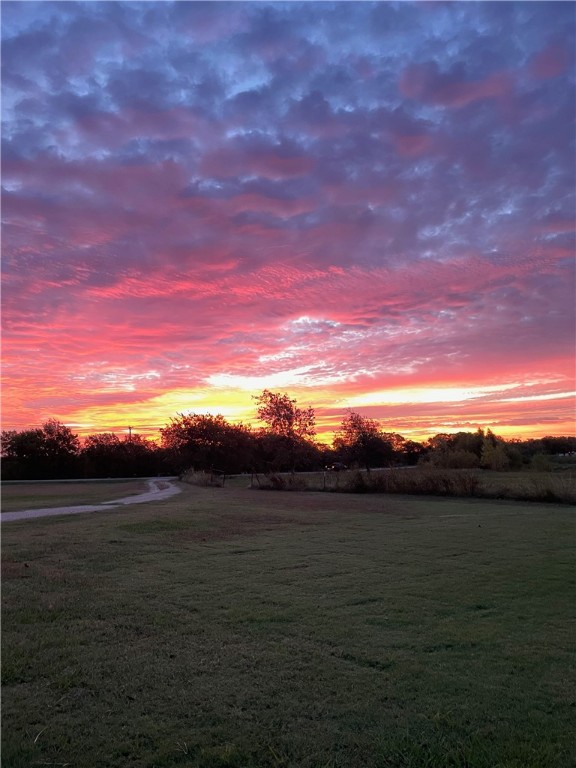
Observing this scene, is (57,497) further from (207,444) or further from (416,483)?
(207,444)

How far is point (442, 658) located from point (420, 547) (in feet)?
17.9

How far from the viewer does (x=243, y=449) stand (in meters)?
58.1

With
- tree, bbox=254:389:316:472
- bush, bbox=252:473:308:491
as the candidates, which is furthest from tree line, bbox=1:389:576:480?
bush, bbox=252:473:308:491

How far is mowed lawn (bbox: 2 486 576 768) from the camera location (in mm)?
3250

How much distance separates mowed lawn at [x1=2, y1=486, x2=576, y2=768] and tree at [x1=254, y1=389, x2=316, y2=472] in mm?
40569

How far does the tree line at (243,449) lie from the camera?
5103cm

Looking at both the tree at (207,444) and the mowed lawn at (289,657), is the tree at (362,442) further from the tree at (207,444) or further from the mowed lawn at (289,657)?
the mowed lawn at (289,657)

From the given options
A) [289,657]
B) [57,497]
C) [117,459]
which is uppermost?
[117,459]

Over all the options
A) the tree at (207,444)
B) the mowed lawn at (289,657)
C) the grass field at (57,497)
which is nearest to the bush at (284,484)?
the grass field at (57,497)

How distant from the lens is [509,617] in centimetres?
566

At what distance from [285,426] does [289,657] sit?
4624cm

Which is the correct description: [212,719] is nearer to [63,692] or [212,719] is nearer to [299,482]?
[63,692]

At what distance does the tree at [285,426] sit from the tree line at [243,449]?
0.09m

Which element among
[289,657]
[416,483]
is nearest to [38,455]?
[416,483]
